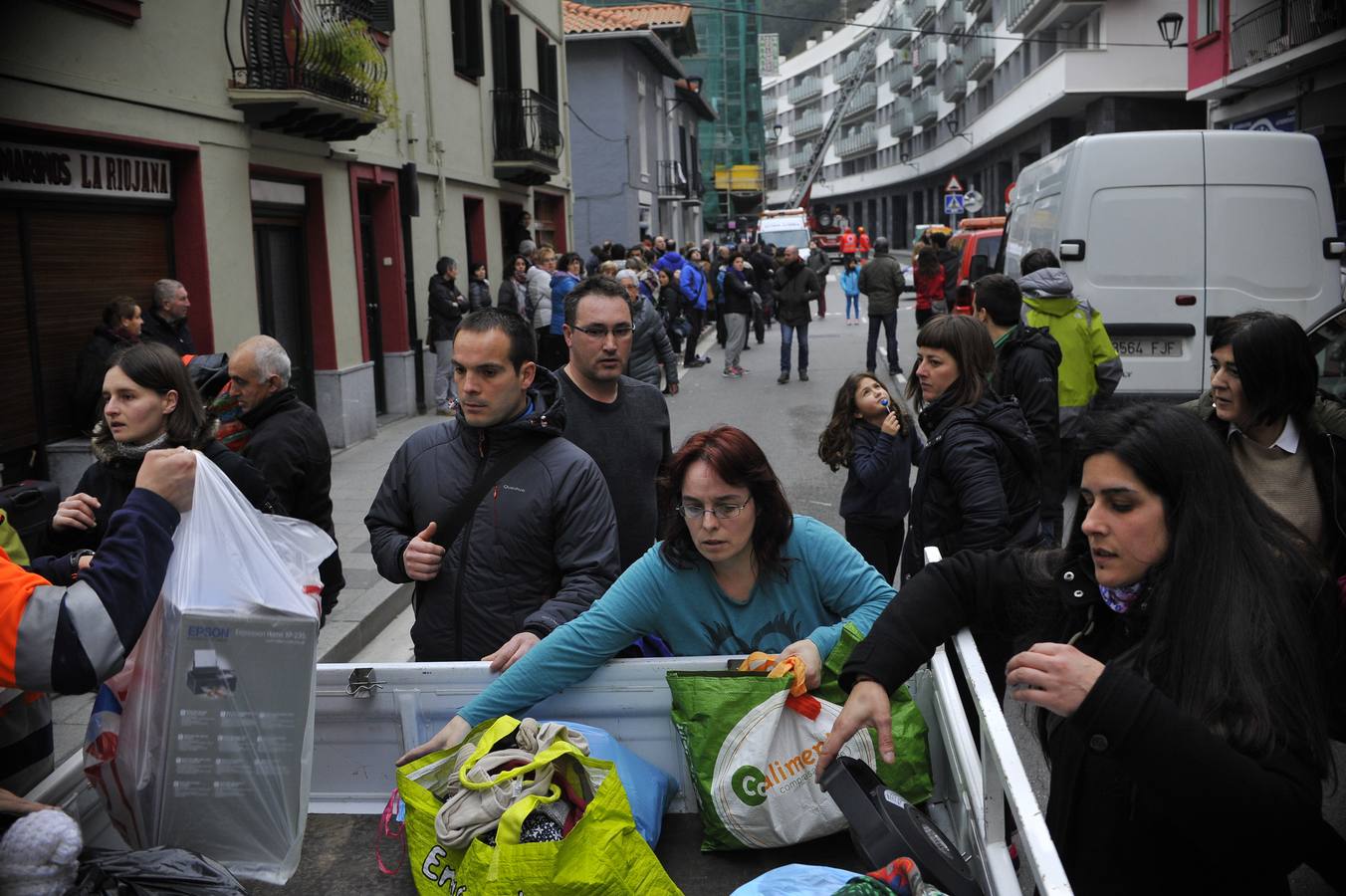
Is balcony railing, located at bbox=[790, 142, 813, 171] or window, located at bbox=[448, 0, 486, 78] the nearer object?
window, located at bbox=[448, 0, 486, 78]

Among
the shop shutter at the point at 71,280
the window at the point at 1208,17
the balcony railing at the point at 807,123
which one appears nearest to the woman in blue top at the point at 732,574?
the shop shutter at the point at 71,280

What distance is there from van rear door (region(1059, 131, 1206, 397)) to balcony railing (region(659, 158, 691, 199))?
30557 mm

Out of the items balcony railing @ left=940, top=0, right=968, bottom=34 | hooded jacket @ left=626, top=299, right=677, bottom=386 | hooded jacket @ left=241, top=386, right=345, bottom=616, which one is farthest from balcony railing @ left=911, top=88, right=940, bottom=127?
hooded jacket @ left=241, top=386, right=345, bottom=616

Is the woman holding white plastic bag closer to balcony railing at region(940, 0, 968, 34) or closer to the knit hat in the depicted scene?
the knit hat

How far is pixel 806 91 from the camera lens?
10812cm

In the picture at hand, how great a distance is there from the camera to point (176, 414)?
13.2ft

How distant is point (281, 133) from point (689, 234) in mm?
39238

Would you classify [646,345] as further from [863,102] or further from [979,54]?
[863,102]

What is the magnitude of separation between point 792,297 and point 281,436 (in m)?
13.0

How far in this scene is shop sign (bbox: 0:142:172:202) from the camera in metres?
8.26

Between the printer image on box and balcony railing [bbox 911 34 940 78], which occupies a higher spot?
balcony railing [bbox 911 34 940 78]

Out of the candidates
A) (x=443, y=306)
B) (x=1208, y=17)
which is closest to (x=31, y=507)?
(x=443, y=306)

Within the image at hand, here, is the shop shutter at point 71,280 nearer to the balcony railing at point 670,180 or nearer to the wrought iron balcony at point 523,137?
the wrought iron balcony at point 523,137

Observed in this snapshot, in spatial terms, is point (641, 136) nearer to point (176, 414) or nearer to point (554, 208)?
point (554, 208)
